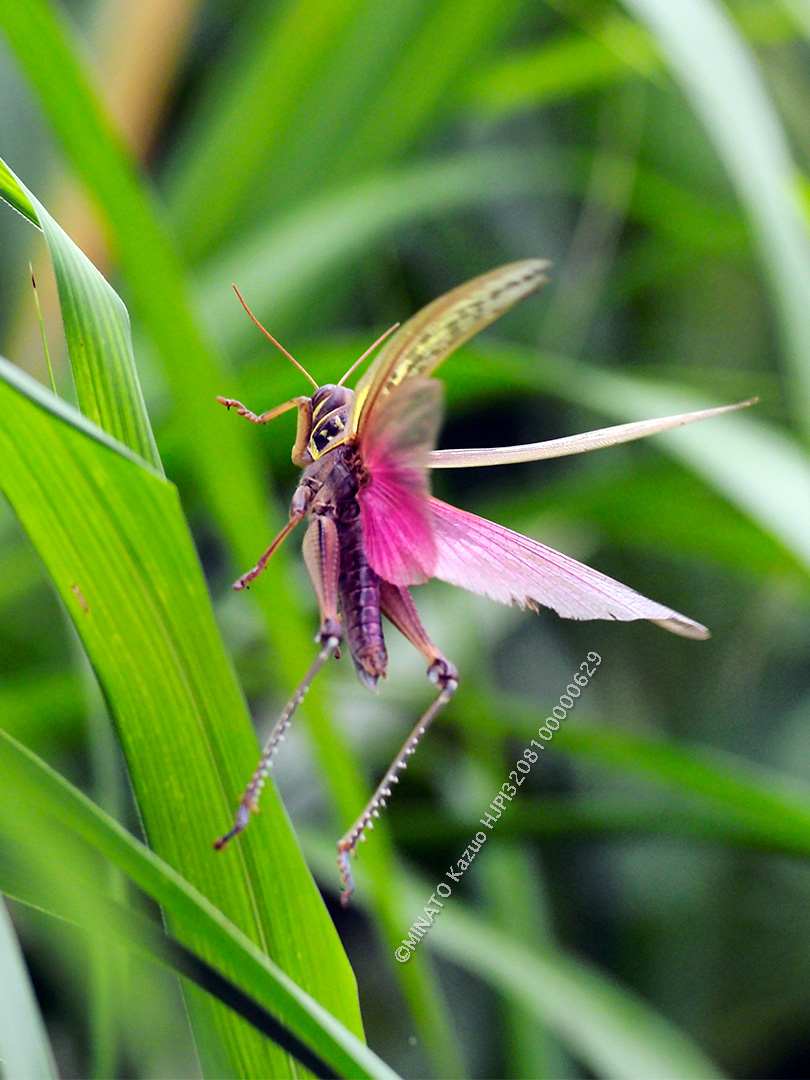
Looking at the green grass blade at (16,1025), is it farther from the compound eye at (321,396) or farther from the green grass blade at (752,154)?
the green grass blade at (752,154)

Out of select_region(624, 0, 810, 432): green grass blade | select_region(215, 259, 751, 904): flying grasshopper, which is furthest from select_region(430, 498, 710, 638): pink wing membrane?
select_region(624, 0, 810, 432): green grass blade

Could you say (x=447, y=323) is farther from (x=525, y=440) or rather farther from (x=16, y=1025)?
(x=525, y=440)

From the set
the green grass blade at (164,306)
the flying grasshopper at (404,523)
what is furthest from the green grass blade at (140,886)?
the green grass blade at (164,306)

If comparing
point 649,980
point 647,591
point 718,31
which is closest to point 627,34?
point 718,31

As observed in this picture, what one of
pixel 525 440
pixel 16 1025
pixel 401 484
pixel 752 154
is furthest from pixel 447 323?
pixel 525 440

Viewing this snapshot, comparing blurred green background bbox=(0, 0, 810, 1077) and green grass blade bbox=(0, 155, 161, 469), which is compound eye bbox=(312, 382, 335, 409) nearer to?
green grass blade bbox=(0, 155, 161, 469)

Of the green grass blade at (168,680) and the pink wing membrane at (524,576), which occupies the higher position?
the pink wing membrane at (524,576)
